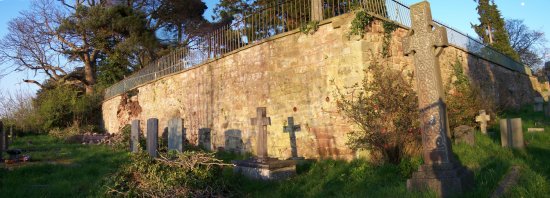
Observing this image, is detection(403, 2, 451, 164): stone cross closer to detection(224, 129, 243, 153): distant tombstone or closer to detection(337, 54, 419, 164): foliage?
detection(337, 54, 419, 164): foliage

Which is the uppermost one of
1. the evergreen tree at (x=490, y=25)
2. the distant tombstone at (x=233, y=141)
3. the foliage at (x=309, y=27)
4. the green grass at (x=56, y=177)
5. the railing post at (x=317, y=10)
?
the evergreen tree at (x=490, y=25)

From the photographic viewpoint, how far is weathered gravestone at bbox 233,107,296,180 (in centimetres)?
779

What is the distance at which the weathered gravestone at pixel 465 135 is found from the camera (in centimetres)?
805

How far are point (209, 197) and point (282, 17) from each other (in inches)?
219

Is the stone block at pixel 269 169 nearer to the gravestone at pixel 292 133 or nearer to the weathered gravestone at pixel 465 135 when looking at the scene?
the gravestone at pixel 292 133

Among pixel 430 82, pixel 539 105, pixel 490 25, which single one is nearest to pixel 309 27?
pixel 430 82

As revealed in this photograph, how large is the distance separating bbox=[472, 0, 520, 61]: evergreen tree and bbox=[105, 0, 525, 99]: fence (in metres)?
14.5

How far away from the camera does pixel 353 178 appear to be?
23.5 feet

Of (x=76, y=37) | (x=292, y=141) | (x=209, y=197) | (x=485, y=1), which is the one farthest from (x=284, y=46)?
(x=485, y=1)

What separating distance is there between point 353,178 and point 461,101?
180 inches

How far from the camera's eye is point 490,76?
15820 millimetres

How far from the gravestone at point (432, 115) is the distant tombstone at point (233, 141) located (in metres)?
6.62

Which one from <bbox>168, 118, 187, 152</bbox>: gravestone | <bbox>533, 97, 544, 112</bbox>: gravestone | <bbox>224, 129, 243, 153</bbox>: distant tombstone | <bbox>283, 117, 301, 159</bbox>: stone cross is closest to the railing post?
<bbox>283, 117, 301, 159</bbox>: stone cross

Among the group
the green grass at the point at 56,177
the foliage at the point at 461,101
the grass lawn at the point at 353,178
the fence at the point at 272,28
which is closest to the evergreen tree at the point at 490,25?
the fence at the point at 272,28
